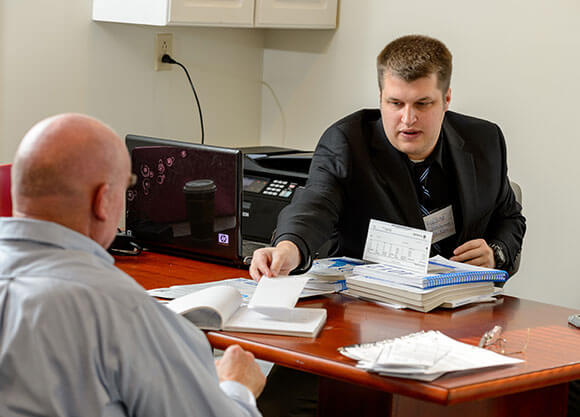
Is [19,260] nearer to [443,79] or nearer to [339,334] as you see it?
[339,334]

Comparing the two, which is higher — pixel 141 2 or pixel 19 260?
pixel 141 2

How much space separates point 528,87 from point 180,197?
1.47 metres

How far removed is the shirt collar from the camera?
45.3 inches

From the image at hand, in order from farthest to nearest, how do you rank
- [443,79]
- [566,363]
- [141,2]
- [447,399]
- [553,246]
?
[553,246] < [141,2] < [443,79] < [566,363] < [447,399]

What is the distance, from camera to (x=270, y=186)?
9.28 ft

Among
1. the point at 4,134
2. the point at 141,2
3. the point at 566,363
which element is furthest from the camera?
the point at 141,2

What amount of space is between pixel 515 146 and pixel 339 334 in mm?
1699

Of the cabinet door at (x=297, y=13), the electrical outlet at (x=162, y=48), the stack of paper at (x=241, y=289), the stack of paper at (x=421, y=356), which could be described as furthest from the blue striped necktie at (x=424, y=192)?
the electrical outlet at (x=162, y=48)

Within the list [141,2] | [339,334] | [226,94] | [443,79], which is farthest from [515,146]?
[339,334]

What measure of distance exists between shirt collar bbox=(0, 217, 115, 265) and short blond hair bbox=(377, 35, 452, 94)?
48.0 inches

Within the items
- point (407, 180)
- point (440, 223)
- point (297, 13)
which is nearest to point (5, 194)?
point (407, 180)

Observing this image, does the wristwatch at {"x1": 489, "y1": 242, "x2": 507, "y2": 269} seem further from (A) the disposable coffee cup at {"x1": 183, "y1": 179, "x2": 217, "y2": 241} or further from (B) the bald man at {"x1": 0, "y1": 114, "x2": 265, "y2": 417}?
(B) the bald man at {"x1": 0, "y1": 114, "x2": 265, "y2": 417}

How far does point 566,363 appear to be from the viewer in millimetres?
1632

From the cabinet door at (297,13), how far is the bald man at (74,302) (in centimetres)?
216
